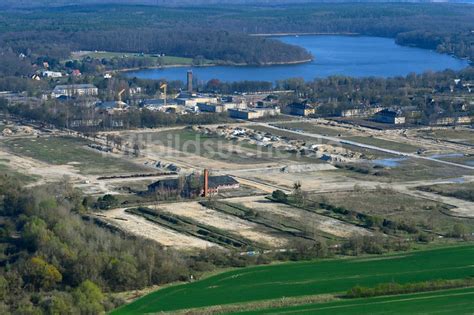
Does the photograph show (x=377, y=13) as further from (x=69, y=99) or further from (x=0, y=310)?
(x=0, y=310)

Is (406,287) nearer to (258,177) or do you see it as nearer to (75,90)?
(258,177)

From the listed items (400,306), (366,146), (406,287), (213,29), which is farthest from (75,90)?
(213,29)

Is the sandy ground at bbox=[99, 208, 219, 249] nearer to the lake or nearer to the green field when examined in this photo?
the green field

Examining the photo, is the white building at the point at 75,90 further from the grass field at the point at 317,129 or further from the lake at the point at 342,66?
the grass field at the point at 317,129

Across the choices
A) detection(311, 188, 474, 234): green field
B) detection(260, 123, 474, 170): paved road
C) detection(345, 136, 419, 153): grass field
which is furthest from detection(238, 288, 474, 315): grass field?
detection(345, 136, 419, 153): grass field

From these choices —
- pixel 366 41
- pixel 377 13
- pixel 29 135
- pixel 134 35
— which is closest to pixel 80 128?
pixel 29 135
